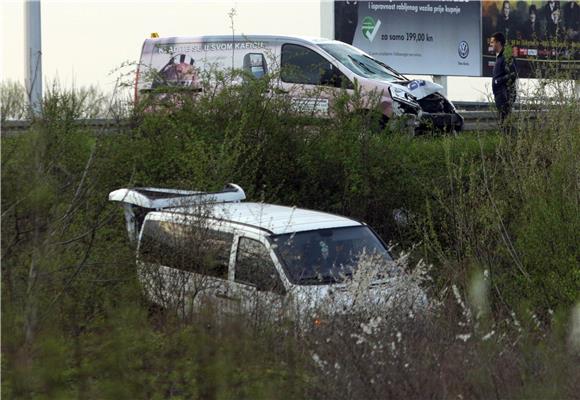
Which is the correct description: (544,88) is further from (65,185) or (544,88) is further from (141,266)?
(65,185)

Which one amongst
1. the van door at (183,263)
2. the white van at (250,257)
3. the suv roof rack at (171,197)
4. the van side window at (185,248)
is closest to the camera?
the white van at (250,257)

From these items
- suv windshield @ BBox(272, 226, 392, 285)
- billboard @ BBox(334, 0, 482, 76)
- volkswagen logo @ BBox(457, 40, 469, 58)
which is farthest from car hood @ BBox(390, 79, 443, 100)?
volkswagen logo @ BBox(457, 40, 469, 58)

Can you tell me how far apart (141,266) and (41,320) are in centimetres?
232

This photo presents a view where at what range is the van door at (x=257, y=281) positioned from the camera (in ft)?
25.0

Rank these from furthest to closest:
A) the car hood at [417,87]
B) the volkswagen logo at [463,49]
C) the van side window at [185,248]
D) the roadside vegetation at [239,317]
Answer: the volkswagen logo at [463,49]
the car hood at [417,87]
the van side window at [185,248]
the roadside vegetation at [239,317]

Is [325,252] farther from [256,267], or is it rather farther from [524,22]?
[524,22]

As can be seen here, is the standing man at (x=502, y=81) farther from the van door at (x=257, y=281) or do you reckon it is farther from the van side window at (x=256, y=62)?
the van door at (x=257, y=281)

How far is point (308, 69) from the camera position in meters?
17.3

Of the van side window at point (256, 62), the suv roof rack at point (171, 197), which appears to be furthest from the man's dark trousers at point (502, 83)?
the suv roof rack at point (171, 197)

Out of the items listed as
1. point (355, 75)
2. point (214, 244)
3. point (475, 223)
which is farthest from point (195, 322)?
point (355, 75)

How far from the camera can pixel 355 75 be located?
17078 mm

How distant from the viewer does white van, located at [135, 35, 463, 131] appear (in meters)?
16.3

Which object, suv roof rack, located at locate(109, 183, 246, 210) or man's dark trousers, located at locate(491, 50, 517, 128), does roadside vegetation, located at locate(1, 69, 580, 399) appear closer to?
suv roof rack, located at locate(109, 183, 246, 210)

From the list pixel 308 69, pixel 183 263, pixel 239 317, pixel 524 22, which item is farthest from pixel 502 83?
pixel 524 22
